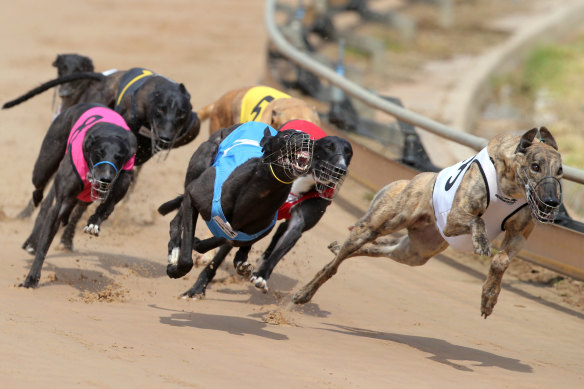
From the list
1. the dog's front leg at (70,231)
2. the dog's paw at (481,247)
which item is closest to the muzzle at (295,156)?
the dog's paw at (481,247)

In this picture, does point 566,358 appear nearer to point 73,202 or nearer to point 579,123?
point 73,202

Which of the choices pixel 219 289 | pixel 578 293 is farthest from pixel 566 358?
pixel 219 289

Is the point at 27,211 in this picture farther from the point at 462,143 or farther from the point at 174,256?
the point at 462,143

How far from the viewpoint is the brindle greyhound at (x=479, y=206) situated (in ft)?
15.8

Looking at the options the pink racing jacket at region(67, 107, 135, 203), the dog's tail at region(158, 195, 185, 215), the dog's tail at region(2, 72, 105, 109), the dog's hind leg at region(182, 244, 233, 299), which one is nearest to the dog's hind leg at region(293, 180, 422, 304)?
the dog's hind leg at region(182, 244, 233, 299)

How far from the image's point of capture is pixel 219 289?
21.3ft

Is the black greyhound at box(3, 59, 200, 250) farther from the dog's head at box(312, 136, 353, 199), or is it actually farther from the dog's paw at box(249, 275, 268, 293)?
the dog's head at box(312, 136, 353, 199)

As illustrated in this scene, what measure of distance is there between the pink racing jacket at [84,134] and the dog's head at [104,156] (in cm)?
6

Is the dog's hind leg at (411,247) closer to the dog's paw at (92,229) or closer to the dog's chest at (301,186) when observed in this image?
the dog's chest at (301,186)

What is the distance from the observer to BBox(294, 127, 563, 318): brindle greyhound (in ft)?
15.8

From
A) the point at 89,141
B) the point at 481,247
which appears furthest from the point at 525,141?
the point at 89,141

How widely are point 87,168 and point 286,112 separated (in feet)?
4.90

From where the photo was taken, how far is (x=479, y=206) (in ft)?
16.8

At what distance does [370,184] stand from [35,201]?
3035 mm
